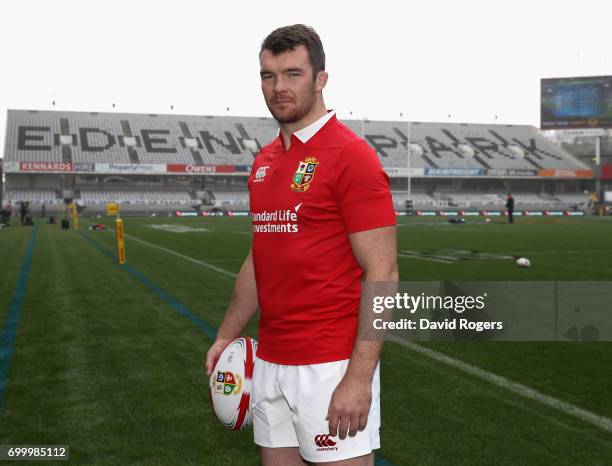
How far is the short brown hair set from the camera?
206 centimetres

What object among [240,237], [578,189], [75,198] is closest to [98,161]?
[75,198]

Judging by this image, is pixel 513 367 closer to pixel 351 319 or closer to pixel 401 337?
pixel 401 337

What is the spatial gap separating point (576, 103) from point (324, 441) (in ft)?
194

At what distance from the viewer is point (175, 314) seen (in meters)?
8.25

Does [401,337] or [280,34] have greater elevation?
[280,34]

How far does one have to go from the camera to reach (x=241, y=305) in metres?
2.58

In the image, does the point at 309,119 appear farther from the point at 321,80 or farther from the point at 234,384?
the point at 234,384

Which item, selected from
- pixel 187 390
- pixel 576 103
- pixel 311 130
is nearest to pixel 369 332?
pixel 311 130

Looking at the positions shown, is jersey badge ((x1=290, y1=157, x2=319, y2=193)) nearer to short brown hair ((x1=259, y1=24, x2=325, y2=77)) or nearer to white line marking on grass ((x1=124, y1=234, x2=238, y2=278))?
short brown hair ((x1=259, y1=24, x2=325, y2=77))

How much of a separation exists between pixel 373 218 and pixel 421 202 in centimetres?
5993

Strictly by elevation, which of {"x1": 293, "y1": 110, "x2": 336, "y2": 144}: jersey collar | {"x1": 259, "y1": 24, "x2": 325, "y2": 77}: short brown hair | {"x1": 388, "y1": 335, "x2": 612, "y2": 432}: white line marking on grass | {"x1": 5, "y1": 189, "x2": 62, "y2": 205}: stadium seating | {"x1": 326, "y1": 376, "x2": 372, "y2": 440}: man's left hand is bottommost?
{"x1": 388, "y1": 335, "x2": 612, "y2": 432}: white line marking on grass

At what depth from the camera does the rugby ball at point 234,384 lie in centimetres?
236

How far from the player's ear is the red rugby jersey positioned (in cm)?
11

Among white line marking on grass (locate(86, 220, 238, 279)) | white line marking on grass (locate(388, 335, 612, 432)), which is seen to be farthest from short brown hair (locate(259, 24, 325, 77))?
white line marking on grass (locate(86, 220, 238, 279))
